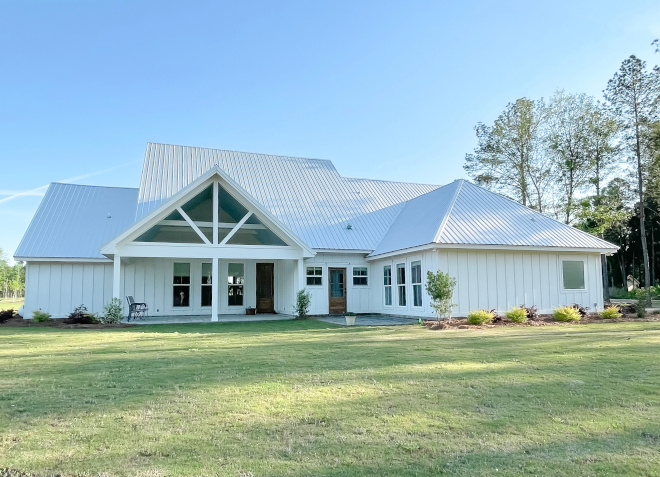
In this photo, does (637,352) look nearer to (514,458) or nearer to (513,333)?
(513,333)

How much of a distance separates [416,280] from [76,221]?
49.5 ft

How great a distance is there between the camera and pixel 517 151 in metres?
33.7

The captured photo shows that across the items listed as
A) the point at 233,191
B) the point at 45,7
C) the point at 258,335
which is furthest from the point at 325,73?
the point at 258,335

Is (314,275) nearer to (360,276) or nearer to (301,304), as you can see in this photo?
(360,276)

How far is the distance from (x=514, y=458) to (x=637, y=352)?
6.77 m

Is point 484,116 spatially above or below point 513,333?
above

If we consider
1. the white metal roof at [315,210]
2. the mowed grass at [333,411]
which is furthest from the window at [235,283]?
the mowed grass at [333,411]

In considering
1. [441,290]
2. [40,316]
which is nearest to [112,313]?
[40,316]

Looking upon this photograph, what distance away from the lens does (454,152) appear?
36.1 meters

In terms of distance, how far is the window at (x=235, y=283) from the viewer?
21.2 meters

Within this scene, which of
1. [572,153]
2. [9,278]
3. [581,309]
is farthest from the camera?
[9,278]

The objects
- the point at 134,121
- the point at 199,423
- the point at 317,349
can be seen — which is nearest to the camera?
the point at 199,423

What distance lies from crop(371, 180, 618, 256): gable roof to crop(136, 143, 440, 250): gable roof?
2173 millimetres

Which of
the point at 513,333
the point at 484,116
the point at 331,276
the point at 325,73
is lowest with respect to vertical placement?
the point at 513,333
